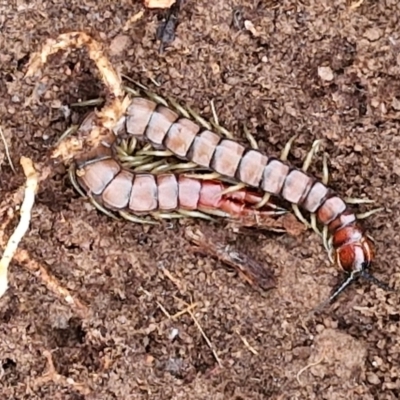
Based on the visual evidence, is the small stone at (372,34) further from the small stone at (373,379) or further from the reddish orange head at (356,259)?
the small stone at (373,379)

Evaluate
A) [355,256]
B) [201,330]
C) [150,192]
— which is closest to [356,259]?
[355,256]

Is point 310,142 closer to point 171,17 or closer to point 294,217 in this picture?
point 294,217

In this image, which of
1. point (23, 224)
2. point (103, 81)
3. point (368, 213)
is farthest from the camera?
point (368, 213)

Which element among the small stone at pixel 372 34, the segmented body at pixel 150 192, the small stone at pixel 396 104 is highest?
the small stone at pixel 372 34

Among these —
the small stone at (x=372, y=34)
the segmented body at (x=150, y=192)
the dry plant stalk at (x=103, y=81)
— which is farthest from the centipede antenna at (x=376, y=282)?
the dry plant stalk at (x=103, y=81)

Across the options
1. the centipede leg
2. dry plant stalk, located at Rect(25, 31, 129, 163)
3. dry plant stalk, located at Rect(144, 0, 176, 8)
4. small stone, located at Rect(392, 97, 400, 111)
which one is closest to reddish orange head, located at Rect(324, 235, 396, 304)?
the centipede leg

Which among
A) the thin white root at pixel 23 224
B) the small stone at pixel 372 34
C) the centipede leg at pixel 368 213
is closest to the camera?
the thin white root at pixel 23 224

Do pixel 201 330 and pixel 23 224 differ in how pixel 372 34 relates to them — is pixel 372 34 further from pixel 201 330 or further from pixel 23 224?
pixel 23 224
